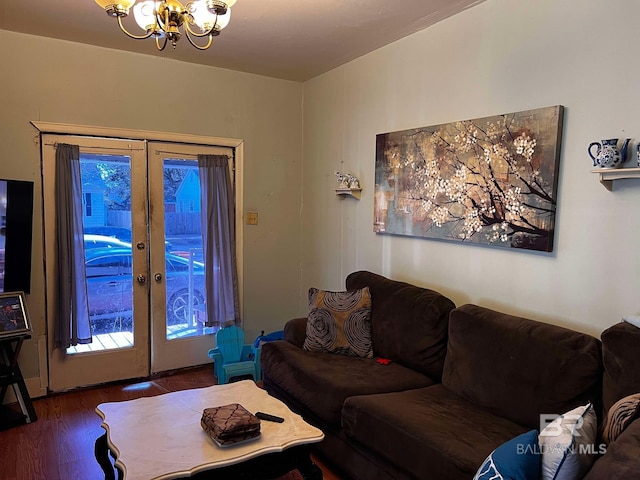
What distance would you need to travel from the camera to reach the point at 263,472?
187 cm

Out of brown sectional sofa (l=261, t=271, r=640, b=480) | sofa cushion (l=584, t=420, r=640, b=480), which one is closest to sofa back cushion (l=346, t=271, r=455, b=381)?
brown sectional sofa (l=261, t=271, r=640, b=480)

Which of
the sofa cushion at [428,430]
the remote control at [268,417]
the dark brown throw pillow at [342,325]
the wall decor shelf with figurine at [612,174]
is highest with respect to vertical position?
the wall decor shelf with figurine at [612,174]

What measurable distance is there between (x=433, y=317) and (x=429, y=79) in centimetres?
160

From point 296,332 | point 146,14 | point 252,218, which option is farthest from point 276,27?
point 296,332

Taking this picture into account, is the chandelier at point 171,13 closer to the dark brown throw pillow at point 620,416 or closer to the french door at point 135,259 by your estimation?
the french door at point 135,259

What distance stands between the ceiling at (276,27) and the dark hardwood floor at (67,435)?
8.84ft

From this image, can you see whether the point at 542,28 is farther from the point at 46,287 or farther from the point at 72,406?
the point at 72,406

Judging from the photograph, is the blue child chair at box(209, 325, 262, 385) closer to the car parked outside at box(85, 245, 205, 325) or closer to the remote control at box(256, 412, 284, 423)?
the car parked outside at box(85, 245, 205, 325)

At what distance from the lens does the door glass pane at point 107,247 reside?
11.6 ft

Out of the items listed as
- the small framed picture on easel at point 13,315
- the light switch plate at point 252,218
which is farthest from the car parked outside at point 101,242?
the light switch plate at point 252,218

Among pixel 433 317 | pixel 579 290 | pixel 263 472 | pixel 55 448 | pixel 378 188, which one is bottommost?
pixel 55 448

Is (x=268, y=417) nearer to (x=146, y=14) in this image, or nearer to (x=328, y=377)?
(x=328, y=377)

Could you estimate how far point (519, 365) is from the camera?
214cm

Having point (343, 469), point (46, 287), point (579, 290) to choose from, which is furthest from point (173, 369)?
point (579, 290)
